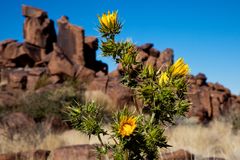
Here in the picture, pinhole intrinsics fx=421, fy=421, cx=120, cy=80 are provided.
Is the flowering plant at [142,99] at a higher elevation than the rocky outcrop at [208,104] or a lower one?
lower

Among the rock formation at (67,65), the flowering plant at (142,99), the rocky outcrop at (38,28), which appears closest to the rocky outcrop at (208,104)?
the rock formation at (67,65)

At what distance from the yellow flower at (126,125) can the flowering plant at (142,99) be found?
136mm

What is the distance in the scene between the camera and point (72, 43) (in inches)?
1318

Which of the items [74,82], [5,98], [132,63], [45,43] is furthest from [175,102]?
[45,43]

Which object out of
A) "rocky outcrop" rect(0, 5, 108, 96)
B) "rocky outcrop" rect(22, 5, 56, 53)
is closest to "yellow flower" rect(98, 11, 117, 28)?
"rocky outcrop" rect(0, 5, 108, 96)

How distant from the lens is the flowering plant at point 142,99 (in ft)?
8.64

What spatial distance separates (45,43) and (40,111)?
800 inches

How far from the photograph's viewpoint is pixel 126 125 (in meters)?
2.33

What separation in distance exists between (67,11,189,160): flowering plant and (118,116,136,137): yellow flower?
14 centimetres

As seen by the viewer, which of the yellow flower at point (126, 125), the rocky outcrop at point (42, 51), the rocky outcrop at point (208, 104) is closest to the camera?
the yellow flower at point (126, 125)

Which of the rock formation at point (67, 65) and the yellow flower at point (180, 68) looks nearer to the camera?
the yellow flower at point (180, 68)

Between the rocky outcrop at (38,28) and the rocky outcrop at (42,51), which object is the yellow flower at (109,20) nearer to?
the rocky outcrop at (42,51)

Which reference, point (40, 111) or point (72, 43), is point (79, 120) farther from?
point (72, 43)

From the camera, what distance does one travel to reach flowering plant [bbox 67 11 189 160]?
2.63m
